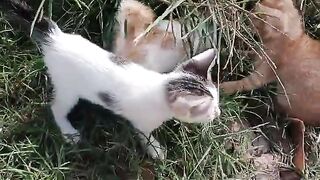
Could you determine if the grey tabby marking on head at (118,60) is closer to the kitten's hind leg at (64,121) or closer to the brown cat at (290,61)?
the kitten's hind leg at (64,121)

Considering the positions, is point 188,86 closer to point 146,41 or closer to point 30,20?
point 146,41

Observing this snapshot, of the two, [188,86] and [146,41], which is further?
[146,41]

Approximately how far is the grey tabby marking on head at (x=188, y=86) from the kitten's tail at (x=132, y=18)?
0.34m

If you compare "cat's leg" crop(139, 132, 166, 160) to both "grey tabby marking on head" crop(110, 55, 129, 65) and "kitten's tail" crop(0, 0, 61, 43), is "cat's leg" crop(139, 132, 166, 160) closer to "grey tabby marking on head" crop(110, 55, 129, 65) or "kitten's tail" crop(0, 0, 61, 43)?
"grey tabby marking on head" crop(110, 55, 129, 65)

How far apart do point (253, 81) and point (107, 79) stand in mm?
605

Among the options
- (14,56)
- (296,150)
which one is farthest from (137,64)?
(296,150)

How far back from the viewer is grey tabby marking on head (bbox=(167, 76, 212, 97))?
1889 mm

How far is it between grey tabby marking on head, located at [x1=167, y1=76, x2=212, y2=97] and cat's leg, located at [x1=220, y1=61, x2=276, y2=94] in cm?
45

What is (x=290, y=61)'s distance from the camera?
227cm

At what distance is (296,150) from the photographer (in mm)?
2369

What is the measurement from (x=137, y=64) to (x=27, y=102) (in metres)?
0.42

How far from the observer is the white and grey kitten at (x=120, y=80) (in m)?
1.93

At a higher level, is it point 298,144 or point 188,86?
point 188,86

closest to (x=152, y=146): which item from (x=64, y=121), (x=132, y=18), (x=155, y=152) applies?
(x=155, y=152)
